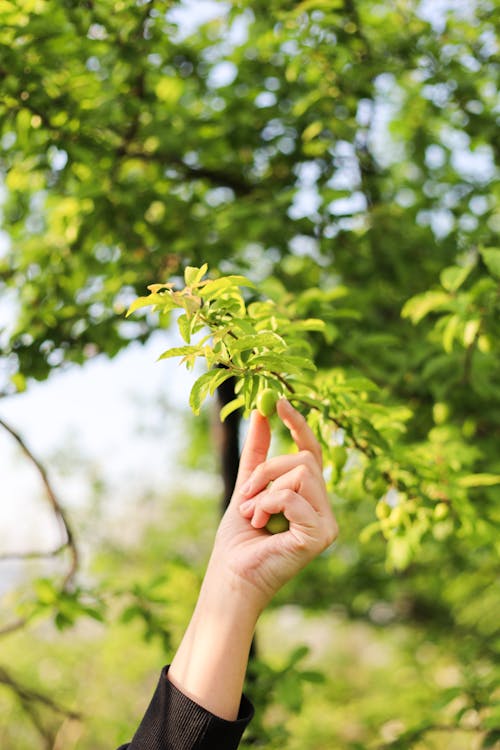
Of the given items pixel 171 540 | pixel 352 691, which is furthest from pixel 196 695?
pixel 352 691

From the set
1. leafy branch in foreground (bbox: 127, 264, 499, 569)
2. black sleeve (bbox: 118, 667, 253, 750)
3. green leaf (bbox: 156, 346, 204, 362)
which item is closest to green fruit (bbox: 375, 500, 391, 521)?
leafy branch in foreground (bbox: 127, 264, 499, 569)

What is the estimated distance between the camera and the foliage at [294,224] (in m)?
2.11

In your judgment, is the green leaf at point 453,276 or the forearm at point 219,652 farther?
the green leaf at point 453,276

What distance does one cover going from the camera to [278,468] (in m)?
1.34

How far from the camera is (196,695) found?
4.02 feet

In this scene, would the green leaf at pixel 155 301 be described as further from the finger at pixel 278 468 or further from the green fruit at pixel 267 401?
the finger at pixel 278 468

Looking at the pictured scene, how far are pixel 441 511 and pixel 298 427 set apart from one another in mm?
801

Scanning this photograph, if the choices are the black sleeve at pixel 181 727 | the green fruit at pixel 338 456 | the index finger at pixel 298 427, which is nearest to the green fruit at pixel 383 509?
the green fruit at pixel 338 456

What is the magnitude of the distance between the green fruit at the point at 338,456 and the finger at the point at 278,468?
35cm

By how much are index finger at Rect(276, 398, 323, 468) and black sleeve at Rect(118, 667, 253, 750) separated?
0.50 m

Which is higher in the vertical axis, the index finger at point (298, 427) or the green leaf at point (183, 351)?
the green leaf at point (183, 351)

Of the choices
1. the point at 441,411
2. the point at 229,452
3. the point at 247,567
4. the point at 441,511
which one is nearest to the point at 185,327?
the point at 247,567

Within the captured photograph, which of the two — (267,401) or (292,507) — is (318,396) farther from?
(292,507)

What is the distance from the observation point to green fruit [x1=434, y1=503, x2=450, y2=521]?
198 centimetres
